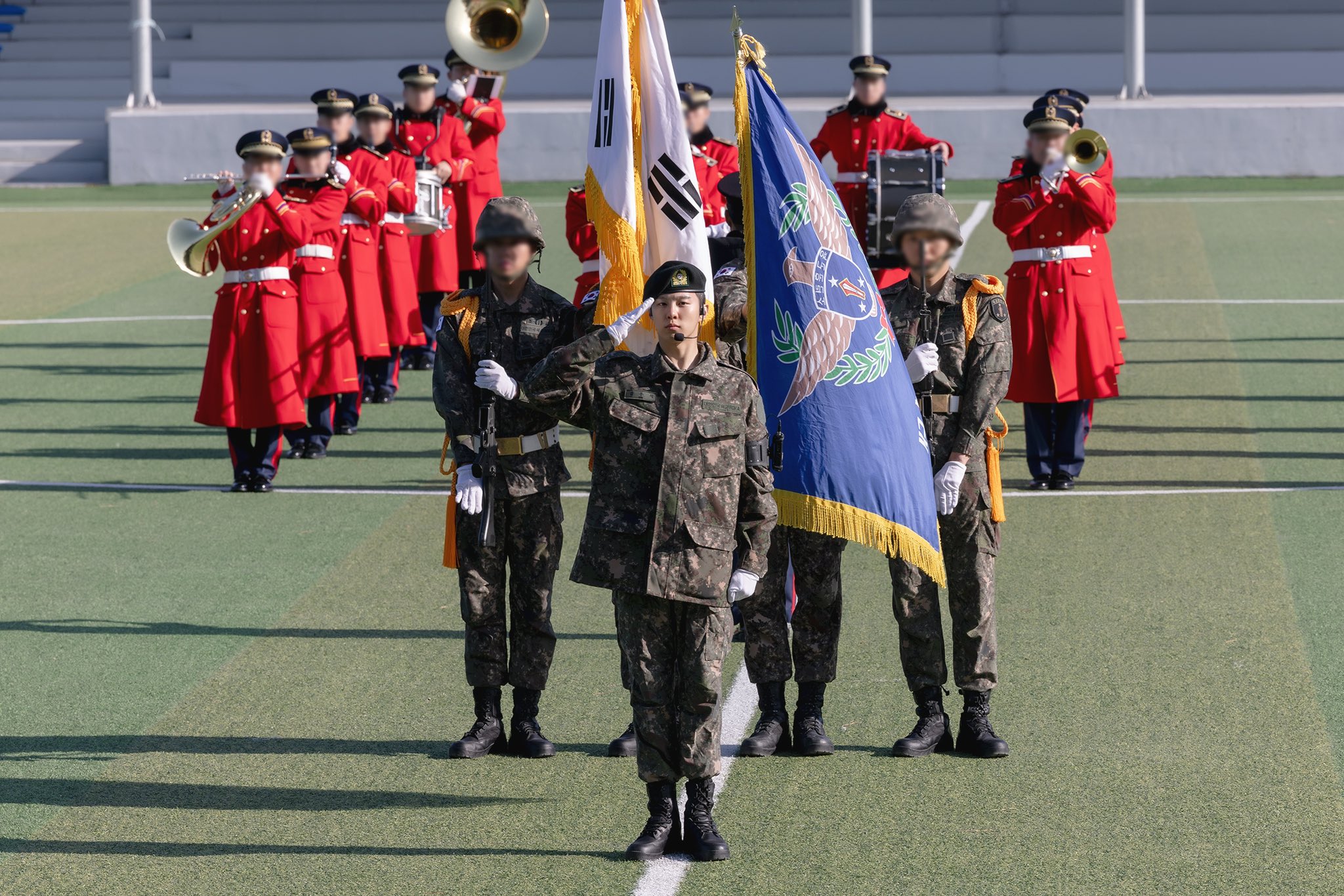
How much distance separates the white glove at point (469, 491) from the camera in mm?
6633

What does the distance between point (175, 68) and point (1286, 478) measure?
24550 mm

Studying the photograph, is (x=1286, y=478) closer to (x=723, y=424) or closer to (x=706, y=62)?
(x=723, y=424)

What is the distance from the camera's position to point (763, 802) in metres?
6.26

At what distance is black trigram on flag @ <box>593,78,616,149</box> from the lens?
6.92 metres

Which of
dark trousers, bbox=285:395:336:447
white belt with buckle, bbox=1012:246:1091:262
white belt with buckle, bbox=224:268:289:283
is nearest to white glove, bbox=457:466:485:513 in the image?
white belt with buckle, bbox=224:268:289:283

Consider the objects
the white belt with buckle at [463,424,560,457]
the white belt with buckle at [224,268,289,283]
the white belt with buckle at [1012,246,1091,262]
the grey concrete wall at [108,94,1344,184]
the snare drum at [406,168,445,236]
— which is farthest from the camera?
the grey concrete wall at [108,94,1344,184]

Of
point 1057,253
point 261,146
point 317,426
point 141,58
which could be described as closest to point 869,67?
point 1057,253

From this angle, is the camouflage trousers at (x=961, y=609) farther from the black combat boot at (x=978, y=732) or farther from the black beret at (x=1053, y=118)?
the black beret at (x=1053, y=118)

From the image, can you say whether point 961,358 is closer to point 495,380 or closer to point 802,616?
point 802,616

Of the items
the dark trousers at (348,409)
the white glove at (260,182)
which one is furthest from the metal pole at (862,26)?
the white glove at (260,182)

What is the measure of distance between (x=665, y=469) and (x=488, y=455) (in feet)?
3.77

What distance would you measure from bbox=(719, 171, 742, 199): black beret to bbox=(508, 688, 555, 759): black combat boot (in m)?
2.11

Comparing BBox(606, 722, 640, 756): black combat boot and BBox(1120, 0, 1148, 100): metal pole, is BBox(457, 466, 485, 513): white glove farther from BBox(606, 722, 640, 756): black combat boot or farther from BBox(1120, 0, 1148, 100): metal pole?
BBox(1120, 0, 1148, 100): metal pole

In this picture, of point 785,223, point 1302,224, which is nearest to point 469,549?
point 785,223
